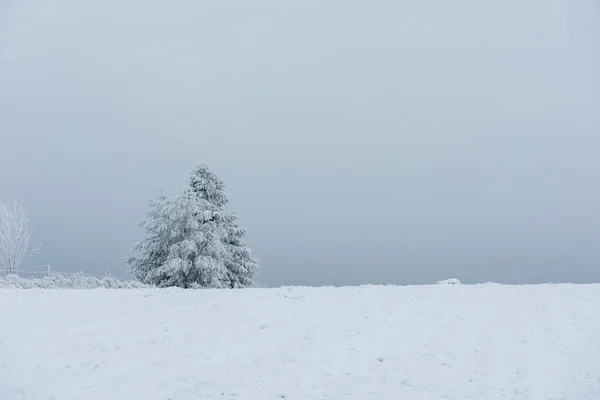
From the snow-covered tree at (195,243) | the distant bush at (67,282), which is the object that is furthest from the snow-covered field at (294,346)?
the snow-covered tree at (195,243)

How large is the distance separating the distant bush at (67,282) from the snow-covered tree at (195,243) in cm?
545

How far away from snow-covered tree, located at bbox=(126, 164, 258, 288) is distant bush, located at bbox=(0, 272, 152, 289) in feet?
17.9

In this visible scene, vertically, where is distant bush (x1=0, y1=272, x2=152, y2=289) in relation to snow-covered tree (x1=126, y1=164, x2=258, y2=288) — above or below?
below

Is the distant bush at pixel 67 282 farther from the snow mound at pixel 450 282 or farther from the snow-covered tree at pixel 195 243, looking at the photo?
the snow mound at pixel 450 282

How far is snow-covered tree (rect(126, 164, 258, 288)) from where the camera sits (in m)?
29.0

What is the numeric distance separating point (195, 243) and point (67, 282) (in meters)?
8.07

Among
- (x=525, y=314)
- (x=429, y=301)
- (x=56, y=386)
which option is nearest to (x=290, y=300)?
(x=429, y=301)

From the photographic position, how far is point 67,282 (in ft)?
74.8

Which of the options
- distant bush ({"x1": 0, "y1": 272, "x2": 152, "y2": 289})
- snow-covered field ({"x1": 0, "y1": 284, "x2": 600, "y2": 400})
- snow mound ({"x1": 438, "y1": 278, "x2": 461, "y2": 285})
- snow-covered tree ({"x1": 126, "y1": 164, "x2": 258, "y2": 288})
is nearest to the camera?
snow-covered field ({"x1": 0, "y1": 284, "x2": 600, "y2": 400})

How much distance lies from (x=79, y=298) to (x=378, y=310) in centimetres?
1071

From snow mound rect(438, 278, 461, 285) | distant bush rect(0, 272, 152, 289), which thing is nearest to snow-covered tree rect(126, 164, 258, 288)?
distant bush rect(0, 272, 152, 289)

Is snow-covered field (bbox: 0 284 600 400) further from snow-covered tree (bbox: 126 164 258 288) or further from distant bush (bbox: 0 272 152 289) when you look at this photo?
snow-covered tree (bbox: 126 164 258 288)

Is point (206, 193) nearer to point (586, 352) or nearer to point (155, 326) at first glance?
point (155, 326)

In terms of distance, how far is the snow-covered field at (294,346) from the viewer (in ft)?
35.9
